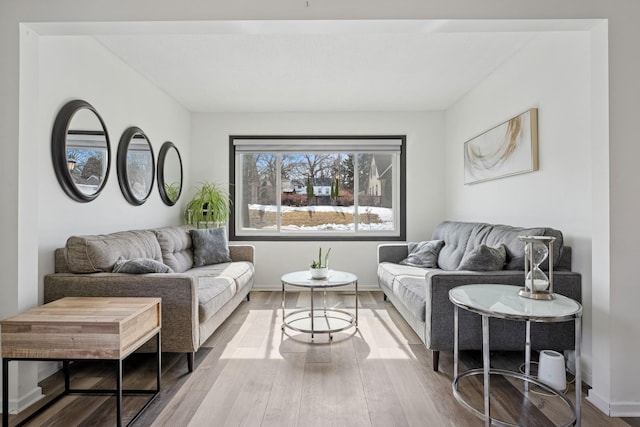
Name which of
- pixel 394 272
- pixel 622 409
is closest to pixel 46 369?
pixel 394 272

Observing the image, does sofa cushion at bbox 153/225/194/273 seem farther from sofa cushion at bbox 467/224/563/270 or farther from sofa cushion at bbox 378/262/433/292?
sofa cushion at bbox 467/224/563/270

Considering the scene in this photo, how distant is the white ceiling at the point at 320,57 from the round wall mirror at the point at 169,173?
2.17 ft

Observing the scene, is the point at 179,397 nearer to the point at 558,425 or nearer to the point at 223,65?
the point at 558,425

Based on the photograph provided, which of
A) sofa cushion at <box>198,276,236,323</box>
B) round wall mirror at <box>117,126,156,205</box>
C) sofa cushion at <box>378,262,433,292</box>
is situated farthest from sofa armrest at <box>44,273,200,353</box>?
sofa cushion at <box>378,262,433,292</box>

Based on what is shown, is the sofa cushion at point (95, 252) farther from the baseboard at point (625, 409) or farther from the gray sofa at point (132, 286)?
the baseboard at point (625, 409)

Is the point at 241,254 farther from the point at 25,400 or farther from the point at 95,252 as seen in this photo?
the point at 25,400

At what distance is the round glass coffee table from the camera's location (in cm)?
309

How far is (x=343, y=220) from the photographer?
17.0ft

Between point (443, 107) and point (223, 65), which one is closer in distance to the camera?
point (223, 65)

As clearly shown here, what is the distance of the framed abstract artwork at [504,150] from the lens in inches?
118

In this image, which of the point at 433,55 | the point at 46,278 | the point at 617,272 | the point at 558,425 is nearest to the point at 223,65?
the point at 433,55

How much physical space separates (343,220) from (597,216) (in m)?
3.34

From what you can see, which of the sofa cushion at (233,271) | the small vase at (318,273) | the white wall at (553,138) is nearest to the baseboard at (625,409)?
the white wall at (553,138)

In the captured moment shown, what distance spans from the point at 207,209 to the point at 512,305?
379cm
